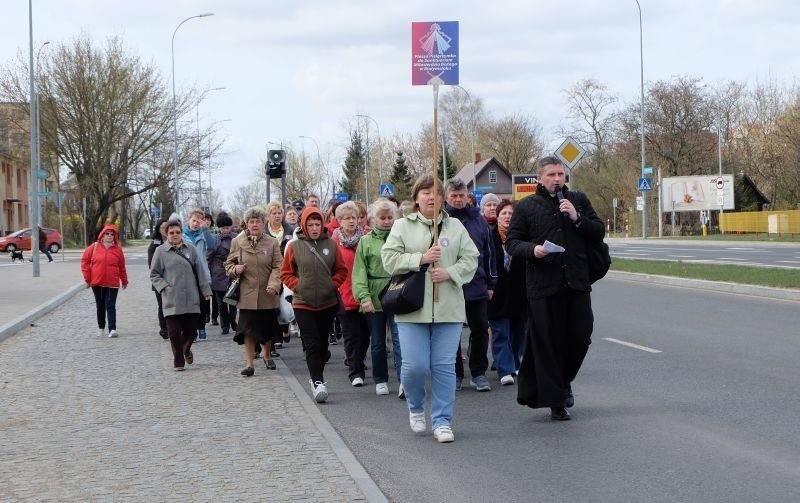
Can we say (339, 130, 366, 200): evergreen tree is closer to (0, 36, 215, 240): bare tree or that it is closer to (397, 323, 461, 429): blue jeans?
(0, 36, 215, 240): bare tree

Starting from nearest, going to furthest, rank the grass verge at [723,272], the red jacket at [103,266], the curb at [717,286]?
the red jacket at [103,266] → the curb at [717,286] → the grass verge at [723,272]

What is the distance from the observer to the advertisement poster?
28.3ft

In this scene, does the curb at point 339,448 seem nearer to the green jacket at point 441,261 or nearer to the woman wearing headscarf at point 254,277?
the woman wearing headscarf at point 254,277

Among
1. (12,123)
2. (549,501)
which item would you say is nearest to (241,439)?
(549,501)

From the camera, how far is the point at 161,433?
7.55 meters

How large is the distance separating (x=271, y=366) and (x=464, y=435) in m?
4.26

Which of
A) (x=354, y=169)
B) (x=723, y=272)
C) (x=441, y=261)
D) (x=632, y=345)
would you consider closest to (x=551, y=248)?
(x=441, y=261)

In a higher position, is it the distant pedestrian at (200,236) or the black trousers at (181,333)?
the distant pedestrian at (200,236)

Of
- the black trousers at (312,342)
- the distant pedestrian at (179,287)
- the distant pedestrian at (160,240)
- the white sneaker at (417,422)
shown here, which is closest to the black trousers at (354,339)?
the black trousers at (312,342)

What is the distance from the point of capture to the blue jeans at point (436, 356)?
23.3 feet

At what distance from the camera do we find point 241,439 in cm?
723

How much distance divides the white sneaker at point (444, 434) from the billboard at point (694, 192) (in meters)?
59.1

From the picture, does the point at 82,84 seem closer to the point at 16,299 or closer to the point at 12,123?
the point at 12,123

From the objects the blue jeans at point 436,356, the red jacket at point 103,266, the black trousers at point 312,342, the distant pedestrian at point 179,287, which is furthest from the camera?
the red jacket at point 103,266
